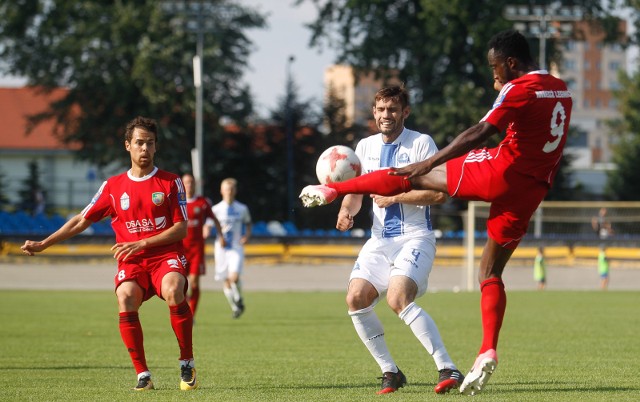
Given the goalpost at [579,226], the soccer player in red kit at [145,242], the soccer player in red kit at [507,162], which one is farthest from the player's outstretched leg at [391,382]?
the goalpost at [579,226]

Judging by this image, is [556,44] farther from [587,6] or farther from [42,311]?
[42,311]

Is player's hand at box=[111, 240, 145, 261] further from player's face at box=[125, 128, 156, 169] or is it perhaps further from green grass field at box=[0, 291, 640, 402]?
green grass field at box=[0, 291, 640, 402]

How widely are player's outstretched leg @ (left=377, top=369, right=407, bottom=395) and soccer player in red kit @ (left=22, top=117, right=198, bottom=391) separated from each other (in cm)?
141

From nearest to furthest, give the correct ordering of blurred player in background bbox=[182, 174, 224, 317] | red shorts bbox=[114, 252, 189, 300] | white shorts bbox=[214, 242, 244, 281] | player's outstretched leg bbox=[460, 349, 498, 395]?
player's outstretched leg bbox=[460, 349, 498, 395], red shorts bbox=[114, 252, 189, 300], blurred player in background bbox=[182, 174, 224, 317], white shorts bbox=[214, 242, 244, 281]

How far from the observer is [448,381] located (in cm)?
780

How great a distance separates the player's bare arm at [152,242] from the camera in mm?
8195

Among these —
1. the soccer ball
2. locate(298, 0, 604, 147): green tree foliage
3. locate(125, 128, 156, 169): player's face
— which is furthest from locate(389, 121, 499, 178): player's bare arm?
locate(298, 0, 604, 147): green tree foliage

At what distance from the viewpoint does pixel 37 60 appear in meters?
48.8

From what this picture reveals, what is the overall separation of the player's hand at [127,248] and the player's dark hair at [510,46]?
2915mm

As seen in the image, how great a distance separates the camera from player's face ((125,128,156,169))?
27.7ft

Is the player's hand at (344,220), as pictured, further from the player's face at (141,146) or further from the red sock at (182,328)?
the player's face at (141,146)

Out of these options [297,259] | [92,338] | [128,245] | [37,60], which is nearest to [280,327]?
[92,338]

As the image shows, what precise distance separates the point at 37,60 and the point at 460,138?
145 ft

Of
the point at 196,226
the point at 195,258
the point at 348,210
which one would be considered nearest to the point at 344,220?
the point at 348,210
